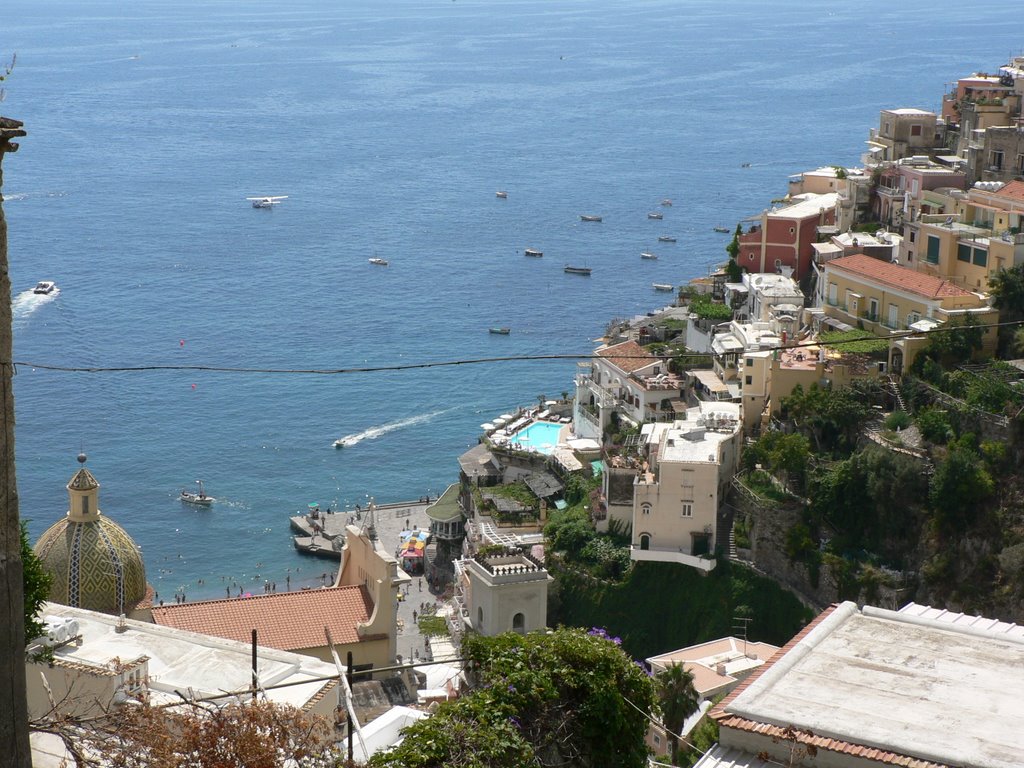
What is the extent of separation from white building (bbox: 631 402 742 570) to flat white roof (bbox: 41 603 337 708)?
61.0ft

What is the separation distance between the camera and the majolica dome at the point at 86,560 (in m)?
27.9

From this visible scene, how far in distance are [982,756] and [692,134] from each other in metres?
133

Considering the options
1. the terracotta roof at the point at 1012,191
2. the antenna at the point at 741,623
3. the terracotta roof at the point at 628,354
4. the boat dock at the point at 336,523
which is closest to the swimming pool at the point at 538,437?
the terracotta roof at the point at 628,354

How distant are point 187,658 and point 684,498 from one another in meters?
19.9

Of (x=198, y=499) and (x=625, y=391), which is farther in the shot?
(x=198, y=499)

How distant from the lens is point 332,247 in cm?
10050

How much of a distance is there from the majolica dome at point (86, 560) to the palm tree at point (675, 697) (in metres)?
10.0

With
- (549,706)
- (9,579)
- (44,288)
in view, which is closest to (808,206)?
(549,706)

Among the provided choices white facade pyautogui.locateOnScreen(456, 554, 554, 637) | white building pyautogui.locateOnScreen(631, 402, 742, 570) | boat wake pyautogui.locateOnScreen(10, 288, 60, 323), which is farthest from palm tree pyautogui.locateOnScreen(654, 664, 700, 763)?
boat wake pyautogui.locateOnScreen(10, 288, 60, 323)

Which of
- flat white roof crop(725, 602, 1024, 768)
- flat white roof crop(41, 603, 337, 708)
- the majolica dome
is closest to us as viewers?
flat white roof crop(725, 602, 1024, 768)

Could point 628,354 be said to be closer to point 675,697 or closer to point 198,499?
point 198,499

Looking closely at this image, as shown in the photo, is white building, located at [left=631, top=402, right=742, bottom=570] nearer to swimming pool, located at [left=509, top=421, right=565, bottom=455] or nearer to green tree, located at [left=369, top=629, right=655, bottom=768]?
swimming pool, located at [left=509, top=421, right=565, bottom=455]

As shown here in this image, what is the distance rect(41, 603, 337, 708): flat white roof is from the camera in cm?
2119

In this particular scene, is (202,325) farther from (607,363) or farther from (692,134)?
(692,134)
